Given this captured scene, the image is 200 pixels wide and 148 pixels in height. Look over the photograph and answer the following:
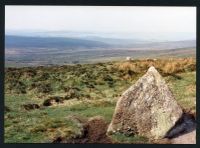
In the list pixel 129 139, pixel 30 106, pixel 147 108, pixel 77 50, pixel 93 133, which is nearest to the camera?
pixel 147 108

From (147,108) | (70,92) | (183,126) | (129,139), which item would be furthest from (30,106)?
(183,126)

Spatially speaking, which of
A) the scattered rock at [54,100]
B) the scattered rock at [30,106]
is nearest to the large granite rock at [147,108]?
the scattered rock at [54,100]

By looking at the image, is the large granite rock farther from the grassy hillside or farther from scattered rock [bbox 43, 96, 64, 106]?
scattered rock [bbox 43, 96, 64, 106]

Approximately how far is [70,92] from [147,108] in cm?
194

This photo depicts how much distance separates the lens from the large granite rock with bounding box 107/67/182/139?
472 inches

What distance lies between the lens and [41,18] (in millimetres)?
12711

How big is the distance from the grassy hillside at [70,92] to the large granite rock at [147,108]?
0.31 meters

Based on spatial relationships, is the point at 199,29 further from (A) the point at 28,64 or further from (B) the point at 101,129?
(A) the point at 28,64

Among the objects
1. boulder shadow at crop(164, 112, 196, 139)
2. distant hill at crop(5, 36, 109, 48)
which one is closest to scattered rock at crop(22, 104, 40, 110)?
distant hill at crop(5, 36, 109, 48)

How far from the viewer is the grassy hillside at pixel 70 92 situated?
12344 mm

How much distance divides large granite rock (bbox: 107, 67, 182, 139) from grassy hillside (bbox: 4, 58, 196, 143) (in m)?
0.31

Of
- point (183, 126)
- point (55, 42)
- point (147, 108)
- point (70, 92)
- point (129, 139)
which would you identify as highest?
point (55, 42)

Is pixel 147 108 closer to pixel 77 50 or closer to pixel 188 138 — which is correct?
pixel 188 138

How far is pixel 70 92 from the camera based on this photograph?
41.6 feet
